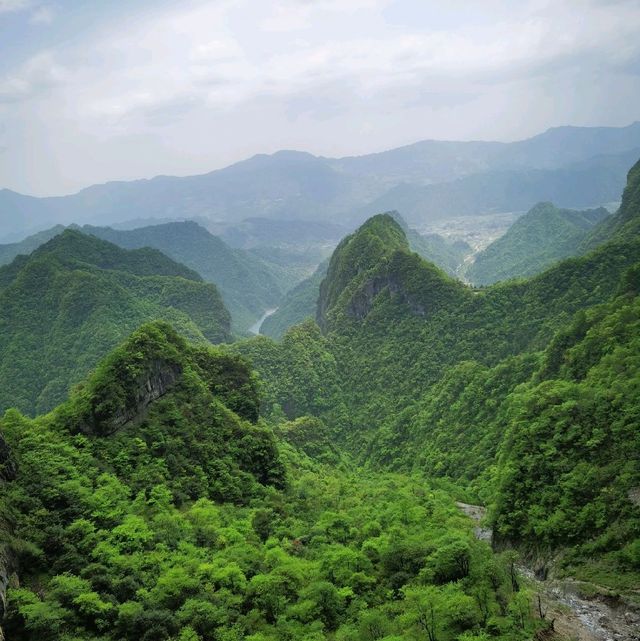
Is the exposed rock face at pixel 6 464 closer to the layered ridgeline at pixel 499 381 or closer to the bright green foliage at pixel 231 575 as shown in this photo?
the bright green foliage at pixel 231 575

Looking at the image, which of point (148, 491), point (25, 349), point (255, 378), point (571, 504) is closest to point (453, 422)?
point (255, 378)

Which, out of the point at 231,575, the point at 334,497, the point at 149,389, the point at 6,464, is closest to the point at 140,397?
the point at 149,389

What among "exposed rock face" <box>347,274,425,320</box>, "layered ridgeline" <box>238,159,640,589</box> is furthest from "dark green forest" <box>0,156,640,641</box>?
"exposed rock face" <box>347,274,425,320</box>

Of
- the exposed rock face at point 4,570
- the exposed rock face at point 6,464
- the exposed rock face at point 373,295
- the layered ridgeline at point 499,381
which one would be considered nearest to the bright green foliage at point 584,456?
the layered ridgeline at point 499,381

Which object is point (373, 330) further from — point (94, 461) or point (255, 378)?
point (94, 461)

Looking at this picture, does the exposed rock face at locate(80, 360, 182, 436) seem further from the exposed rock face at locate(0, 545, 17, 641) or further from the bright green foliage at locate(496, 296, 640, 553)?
the bright green foliage at locate(496, 296, 640, 553)
